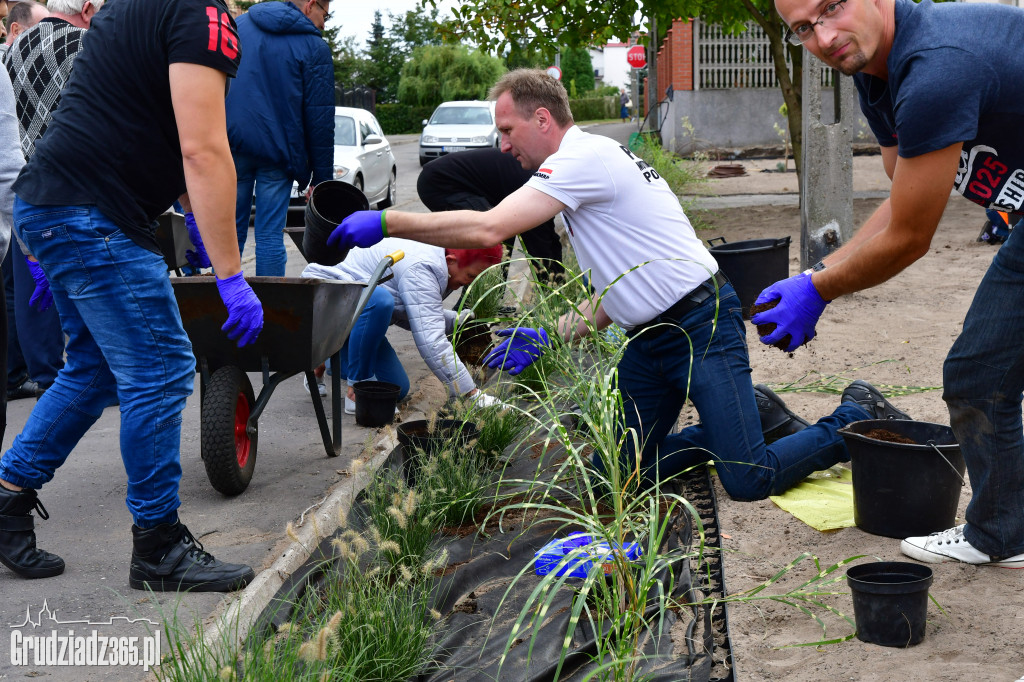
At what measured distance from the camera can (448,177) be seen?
6469mm

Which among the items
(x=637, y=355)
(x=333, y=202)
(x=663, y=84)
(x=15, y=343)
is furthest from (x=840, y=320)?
(x=663, y=84)

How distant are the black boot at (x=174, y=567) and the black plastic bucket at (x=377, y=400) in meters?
1.80

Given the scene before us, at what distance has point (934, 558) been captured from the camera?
3.03m

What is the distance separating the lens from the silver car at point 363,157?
43.2ft

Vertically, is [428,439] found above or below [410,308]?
below

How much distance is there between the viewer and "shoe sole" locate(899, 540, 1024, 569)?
296 cm

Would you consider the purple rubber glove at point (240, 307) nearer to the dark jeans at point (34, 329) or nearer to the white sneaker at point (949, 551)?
the white sneaker at point (949, 551)

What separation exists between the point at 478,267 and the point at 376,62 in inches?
2104

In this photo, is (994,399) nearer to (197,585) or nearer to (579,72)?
(197,585)

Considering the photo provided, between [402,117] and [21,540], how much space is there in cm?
4559

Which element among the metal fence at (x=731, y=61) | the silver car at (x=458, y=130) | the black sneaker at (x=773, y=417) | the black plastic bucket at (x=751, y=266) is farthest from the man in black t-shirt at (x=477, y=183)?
the metal fence at (x=731, y=61)

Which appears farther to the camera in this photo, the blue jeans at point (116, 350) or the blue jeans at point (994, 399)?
the blue jeans at point (116, 350)

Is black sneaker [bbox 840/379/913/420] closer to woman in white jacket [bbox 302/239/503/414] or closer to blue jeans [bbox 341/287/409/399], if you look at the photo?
woman in white jacket [bbox 302/239/503/414]

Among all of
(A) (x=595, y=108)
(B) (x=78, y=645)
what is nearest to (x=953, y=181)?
(B) (x=78, y=645)
